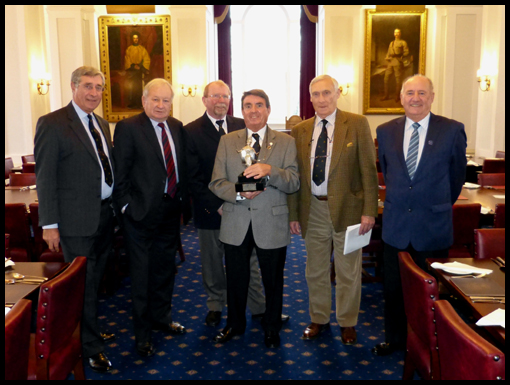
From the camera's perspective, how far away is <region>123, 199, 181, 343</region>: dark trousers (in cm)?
329

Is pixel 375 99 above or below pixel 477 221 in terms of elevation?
above

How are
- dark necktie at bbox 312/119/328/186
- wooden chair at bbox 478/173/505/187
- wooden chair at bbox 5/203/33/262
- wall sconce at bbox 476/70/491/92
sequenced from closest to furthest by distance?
dark necktie at bbox 312/119/328/186
wooden chair at bbox 5/203/33/262
wooden chair at bbox 478/173/505/187
wall sconce at bbox 476/70/491/92

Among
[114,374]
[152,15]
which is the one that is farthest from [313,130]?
[152,15]

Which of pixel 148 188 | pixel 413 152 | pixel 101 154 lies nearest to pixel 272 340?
pixel 148 188

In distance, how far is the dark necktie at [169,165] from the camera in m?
3.32

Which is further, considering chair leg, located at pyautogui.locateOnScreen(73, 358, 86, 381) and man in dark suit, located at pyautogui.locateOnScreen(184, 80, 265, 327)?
man in dark suit, located at pyautogui.locateOnScreen(184, 80, 265, 327)

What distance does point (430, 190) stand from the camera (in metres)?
2.96

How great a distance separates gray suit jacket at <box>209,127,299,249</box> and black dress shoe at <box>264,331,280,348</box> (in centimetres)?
65

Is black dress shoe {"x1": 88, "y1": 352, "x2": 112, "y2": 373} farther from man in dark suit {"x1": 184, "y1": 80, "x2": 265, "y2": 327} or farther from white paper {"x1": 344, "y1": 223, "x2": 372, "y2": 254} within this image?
white paper {"x1": 344, "y1": 223, "x2": 372, "y2": 254}

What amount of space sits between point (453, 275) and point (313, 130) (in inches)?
54.2

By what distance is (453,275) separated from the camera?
2.46 m

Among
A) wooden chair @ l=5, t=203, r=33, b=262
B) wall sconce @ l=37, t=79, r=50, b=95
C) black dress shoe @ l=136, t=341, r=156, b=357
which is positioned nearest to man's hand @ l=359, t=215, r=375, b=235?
black dress shoe @ l=136, t=341, r=156, b=357

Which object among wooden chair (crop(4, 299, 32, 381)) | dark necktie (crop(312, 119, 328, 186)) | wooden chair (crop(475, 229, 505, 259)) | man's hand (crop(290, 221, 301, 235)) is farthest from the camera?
man's hand (crop(290, 221, 301, 235))
